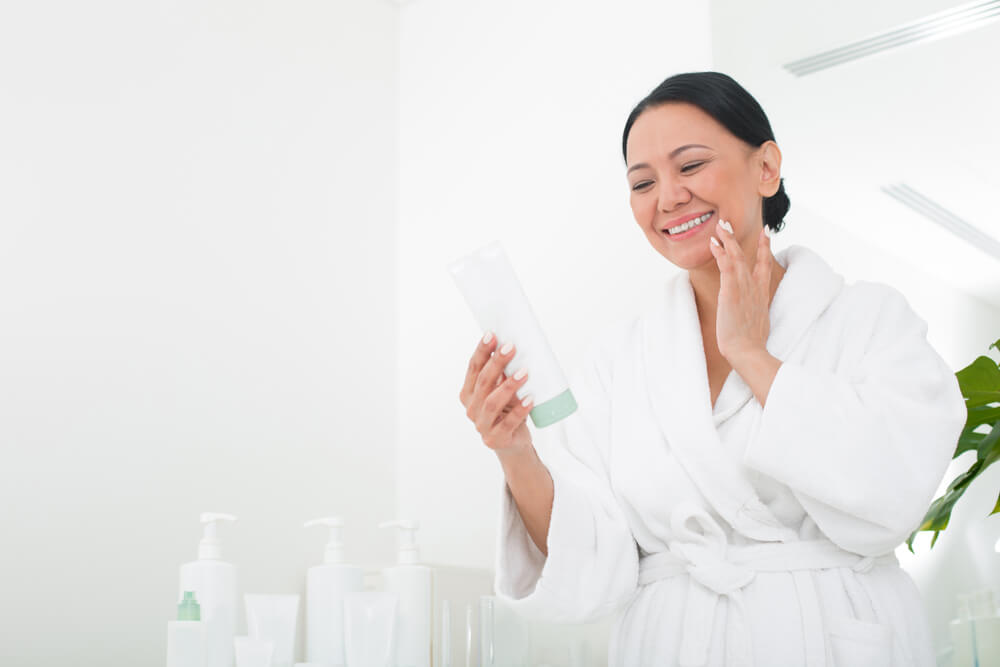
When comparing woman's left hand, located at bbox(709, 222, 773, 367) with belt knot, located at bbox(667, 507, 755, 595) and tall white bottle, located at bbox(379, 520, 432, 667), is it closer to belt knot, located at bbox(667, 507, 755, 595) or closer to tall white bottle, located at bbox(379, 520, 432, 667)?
belt knot, located at bbox(667, 507, 755, 595)

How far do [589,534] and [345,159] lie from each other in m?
1.00

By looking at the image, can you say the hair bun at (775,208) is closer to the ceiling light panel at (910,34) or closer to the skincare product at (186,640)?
the ceiling light panel at (910,34)

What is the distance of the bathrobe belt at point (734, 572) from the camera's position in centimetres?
A: 103

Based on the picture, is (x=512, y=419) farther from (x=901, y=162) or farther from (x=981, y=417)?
(x=901, y=162)

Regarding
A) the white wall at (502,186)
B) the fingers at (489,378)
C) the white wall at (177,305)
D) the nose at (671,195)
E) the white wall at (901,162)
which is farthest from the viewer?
the white wall at (502,186)

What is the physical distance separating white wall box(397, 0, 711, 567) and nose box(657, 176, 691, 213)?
1.29ft

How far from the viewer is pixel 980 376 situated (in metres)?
1.35

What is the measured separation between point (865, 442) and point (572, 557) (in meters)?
0.35

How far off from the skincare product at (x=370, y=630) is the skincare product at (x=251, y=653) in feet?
0.38

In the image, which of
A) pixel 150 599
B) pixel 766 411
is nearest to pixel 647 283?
pixel 766 411

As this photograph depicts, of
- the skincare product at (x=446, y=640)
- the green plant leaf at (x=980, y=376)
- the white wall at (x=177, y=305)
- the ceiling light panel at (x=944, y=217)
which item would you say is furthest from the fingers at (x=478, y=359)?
the ceiling light panel at (x=944, y=217)

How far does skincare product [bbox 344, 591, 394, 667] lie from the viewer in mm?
1221

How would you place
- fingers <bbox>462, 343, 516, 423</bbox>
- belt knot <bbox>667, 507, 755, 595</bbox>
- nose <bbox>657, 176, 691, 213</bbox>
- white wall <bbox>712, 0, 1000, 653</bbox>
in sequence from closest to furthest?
fingers <bbox>462, 343, 516, 423</bbox> < belt knot <bbox>667, 507, 755, 595</bbox> < nose <bbox>657, 176, 691, 213</bbox> < white wall <bbox>712, 0, 1000, 653</bbox>

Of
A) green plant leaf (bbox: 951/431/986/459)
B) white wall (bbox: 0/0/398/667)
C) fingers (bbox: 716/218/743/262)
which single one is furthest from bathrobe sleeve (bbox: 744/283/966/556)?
white wall (bbox: 0/0/398/667)
